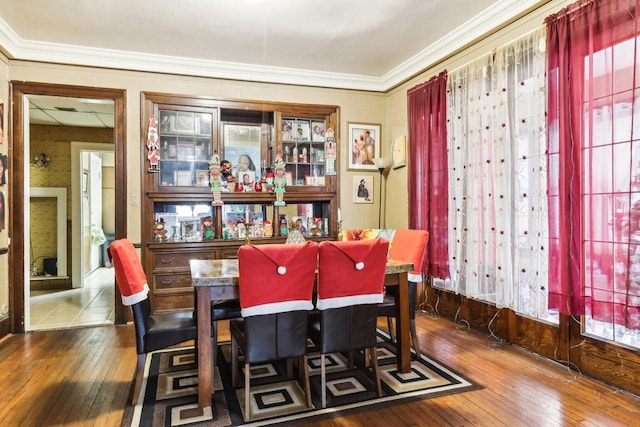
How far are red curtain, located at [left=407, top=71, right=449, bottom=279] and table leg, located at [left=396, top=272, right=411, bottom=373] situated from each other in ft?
4.34

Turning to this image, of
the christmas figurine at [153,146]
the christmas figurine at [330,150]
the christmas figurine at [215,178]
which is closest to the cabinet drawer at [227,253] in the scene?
the christmas figurine at [215,178]

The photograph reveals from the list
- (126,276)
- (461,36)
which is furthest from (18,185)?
(461,36)

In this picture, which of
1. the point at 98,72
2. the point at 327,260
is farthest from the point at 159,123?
the point at 327,260

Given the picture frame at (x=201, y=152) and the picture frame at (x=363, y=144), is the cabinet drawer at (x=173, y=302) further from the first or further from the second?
the picture frame at (x=363, y=144)

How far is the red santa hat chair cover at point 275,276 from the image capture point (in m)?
2.04

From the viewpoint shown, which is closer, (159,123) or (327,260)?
(327,260)

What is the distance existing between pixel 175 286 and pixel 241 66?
2.51m

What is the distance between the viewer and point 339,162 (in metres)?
4.82

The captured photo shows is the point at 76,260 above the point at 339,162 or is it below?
below

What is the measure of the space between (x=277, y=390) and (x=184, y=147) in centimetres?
292

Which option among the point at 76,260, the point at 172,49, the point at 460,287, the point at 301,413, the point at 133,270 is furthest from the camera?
the point at 76,260

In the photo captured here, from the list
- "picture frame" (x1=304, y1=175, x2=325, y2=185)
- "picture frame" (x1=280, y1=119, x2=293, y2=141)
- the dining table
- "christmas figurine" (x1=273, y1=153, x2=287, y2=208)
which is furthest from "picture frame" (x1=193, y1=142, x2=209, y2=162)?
the dining table

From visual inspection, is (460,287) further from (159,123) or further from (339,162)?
(159,123)

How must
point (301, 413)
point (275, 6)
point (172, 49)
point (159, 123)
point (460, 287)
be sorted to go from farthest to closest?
point (159, 123)
point (172, 49)
point (460, 287)
point (275, 6)
point (301, 413)
